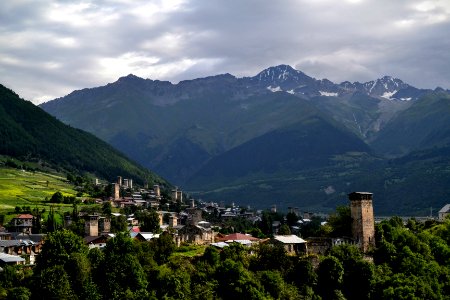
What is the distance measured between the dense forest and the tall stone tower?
66.5 inches

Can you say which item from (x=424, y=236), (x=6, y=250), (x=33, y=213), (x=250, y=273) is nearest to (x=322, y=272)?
(x=250, y=273)

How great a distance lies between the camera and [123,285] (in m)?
70.8

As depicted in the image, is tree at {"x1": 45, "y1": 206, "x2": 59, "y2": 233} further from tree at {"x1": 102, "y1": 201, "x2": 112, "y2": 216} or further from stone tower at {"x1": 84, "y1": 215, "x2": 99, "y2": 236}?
tree at {"x1": 102, "y1": 201, "x2": 112, "y2": 216}

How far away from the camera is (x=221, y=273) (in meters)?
74.4

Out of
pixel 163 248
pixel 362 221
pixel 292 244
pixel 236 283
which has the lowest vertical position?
pixel 236 283

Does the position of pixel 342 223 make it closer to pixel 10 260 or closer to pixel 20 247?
pixel 20 247

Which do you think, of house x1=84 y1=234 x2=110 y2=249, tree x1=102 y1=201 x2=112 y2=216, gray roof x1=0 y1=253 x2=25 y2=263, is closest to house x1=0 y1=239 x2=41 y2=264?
gray roof x1=0 y1=253 x2=25 y2=263

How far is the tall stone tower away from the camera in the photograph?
90938 millimetres

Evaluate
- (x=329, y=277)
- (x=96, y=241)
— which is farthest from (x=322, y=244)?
(x=96, y=241)

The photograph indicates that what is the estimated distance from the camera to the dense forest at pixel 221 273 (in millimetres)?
69500

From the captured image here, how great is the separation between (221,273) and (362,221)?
25809 millimetres

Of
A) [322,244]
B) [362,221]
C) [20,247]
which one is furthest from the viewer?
[20,247]

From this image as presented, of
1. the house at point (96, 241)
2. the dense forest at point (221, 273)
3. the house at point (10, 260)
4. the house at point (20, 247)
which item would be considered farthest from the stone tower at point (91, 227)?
the dense forest at point (221, 273)

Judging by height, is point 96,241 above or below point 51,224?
below
